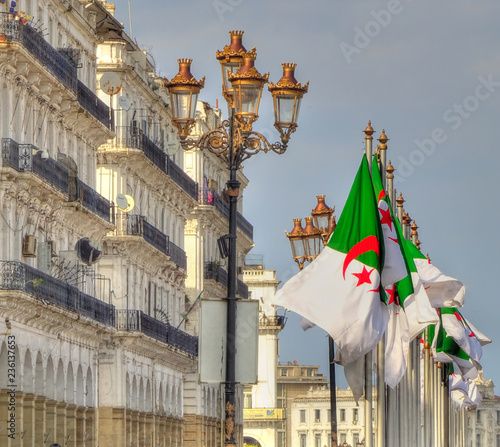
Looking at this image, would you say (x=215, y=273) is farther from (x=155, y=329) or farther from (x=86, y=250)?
(x=86, y=250)

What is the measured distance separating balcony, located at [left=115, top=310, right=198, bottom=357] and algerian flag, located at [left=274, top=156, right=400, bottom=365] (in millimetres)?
32903

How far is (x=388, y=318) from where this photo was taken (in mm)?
34094

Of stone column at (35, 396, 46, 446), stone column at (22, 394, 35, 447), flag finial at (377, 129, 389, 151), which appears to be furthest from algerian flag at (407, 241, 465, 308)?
stone column at (35, 396, 46, 446)

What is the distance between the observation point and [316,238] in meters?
48.0

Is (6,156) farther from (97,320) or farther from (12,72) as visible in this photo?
(97,320)

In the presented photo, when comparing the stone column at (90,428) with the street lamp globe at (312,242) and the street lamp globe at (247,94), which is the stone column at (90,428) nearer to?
the street lamp globe at (312,242)

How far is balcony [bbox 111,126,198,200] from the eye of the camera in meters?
67.8

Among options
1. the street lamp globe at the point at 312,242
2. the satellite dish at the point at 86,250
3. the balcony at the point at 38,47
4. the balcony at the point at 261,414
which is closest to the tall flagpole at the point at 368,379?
the street lamp globe at the point at 312,242

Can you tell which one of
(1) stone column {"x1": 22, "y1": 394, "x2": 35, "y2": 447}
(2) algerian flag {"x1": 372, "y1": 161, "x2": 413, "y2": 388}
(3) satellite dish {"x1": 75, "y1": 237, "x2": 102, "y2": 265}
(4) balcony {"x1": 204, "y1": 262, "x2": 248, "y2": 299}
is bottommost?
(1) stone column {"x1": 22, "y1": 394, "x2": 35, "y2": 447}

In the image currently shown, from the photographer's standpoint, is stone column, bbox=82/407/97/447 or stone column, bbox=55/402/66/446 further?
stone column, bbox=82/407/97/447

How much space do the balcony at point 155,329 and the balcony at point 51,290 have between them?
4.65 meters

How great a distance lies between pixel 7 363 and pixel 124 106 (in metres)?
19.5

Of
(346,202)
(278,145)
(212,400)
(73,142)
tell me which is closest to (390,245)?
(346,202)

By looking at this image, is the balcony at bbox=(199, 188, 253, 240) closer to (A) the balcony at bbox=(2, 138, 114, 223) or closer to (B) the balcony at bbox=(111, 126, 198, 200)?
(B) the balcony at bbox=(111, 126, 198, 200)
